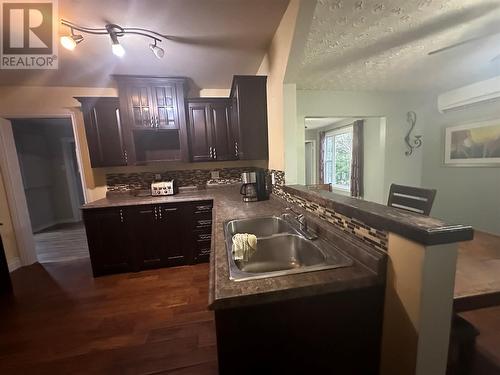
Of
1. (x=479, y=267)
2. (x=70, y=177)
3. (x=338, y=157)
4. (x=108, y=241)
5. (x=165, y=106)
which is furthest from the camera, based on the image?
(x=338, y=157)

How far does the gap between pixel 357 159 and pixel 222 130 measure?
10.0ft

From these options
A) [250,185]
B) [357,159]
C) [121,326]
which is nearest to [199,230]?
[250,185]

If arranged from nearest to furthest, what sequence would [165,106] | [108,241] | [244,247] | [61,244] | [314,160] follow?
[244,247]
[108,241]
[165,106]
[61,244]
[314,160]

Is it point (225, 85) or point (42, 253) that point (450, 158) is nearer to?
point (225, 85)

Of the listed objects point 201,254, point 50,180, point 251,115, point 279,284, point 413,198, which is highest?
point 251,115

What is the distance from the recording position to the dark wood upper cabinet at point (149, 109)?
2.60m

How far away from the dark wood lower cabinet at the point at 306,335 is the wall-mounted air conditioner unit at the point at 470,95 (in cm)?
357

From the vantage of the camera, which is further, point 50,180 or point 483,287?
point 50,180

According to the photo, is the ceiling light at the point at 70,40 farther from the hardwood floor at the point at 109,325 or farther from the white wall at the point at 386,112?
the white wall at the point at 386,112

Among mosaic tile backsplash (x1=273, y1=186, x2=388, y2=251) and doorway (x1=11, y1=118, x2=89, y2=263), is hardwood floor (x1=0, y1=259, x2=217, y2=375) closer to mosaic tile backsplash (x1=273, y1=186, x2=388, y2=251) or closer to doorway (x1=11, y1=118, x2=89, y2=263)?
mosaic tile backsplash (x1=273, y1=186, x2=388, y2=251)

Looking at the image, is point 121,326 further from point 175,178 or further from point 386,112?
point 386,112

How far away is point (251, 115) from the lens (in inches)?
99.7

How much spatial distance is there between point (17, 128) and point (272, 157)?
5.42m

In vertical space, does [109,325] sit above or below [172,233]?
below
